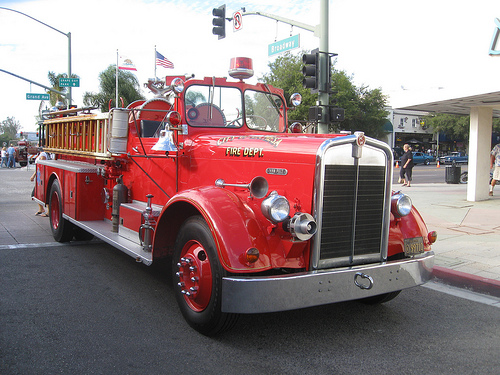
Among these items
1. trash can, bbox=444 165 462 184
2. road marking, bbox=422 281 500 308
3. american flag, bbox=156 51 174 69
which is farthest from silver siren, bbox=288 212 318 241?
A: trash can, bbox=444 165 462 184

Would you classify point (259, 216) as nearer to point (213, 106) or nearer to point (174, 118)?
point (174, 118)

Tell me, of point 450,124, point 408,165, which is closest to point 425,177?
point 408,165

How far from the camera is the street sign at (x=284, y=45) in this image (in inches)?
490

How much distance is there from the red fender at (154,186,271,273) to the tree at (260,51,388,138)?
2700 cm

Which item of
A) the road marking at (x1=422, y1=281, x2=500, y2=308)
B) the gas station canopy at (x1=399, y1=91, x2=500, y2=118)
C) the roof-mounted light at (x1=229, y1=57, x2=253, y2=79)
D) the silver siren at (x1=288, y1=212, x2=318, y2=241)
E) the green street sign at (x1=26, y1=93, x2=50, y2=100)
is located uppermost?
the green street sign at (x1=26, y1=93, x2=50, y2=100)

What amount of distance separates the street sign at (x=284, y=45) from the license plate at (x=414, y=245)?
9.30 m

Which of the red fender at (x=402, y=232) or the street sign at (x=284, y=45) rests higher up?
the street sign at (x=284, y=45)

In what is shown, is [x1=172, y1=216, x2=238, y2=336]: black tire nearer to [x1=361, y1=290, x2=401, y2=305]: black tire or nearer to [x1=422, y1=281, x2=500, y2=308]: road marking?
[x1=361, y1=290, x2=401, y2=305]: black tire

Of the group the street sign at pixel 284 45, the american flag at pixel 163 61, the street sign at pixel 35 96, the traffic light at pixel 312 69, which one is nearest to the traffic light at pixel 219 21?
the street sign at pixel 284 45

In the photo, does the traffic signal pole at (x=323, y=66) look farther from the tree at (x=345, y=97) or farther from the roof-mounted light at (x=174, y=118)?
the tree at (x=345, y=97)

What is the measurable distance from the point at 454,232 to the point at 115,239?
5.91 m

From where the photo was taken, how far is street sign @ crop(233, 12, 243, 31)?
14458mm

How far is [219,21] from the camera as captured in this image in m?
14.0

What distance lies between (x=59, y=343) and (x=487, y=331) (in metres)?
3.61
